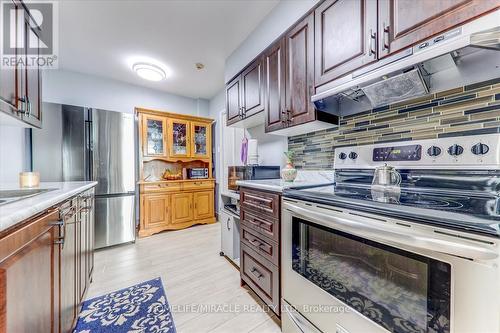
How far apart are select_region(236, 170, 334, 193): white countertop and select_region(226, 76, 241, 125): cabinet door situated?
3.15 feet

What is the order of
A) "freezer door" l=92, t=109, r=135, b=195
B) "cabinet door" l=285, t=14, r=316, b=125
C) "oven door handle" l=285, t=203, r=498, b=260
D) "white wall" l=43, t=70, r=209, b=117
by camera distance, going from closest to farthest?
"oven door handle" l=285, t=203, r=498, b=260 → "cabinet door" l=285, t=14, r=316, b=125 → "freezer door" l=92, t=109, r=135, b=195 → "white wall" l=43, t=70, r=209, b=117

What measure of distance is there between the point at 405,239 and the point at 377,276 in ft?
0.85

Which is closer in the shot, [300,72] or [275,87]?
[300,72]

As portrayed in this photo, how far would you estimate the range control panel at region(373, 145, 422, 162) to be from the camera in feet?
3.84

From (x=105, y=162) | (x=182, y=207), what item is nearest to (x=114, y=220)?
(x=105, y=162)

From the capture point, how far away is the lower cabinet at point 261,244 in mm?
1364

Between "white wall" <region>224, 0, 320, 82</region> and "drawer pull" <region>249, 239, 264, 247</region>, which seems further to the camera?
"white wall" <region>224, 0, 320, 82</region>

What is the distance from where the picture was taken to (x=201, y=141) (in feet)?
12.9

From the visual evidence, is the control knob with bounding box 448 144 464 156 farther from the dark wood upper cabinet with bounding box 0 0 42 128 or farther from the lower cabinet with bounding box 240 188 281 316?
the dark wood upper cabinet with bounding box 0 0 42 128

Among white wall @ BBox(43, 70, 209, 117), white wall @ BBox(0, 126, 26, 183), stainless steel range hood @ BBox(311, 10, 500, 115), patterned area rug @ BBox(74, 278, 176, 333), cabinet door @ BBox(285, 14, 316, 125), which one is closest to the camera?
stainless steel range hood @ BBox(311, 10, 500, 115)

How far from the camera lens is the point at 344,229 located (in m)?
0.88

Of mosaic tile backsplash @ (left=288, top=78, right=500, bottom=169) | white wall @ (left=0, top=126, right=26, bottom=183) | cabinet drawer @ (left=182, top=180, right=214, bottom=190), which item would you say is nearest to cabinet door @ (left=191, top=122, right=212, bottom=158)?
cabinet drawer @ (left=182, top=180, right=214, bottom=190)

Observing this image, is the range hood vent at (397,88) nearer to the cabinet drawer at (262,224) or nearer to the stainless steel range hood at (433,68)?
the stainless steel range hood at (433,68)

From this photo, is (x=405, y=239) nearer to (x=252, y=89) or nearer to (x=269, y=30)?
(x=252, y=89)
